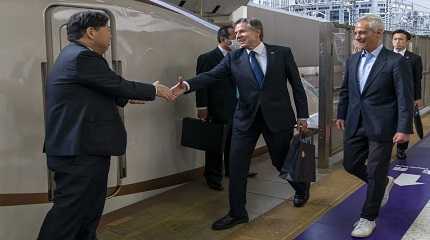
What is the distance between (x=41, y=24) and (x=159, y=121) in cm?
175

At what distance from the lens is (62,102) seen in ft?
9.53

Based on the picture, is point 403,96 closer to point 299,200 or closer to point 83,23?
point 299,200

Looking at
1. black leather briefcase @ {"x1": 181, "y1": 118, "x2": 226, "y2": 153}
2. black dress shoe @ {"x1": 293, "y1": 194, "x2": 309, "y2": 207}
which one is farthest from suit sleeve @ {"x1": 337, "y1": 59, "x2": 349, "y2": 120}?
black leather briefcase @ {"x1": 181, "y1": 118, "x2": 226, "y2": 153}

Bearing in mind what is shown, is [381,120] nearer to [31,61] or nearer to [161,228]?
[161,228]

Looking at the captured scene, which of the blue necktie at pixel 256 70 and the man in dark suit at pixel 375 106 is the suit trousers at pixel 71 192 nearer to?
the blue necktie at pixel 256 70

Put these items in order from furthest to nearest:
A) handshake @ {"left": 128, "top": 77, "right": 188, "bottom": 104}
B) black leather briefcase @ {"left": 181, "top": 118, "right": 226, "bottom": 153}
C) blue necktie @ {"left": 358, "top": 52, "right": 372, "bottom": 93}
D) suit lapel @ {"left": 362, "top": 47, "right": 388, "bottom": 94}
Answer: black leather briefcase @ {"left": 181, "top": 118, "right": 226, "bottom": 153}, blue necktie @ {"left": 358, "top": 52, "right": 372, "bottom": 93}, suit lapel @ {"left": 362, "top": 47, "right": 388, "bottom": 94}, handshake @ {"left": 128, "top": 77, "right": 188, "bottom": 104}

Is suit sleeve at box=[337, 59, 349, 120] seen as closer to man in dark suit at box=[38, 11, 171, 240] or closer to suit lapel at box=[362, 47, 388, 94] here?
suit lapel at box=[362, 47, 388, 94]

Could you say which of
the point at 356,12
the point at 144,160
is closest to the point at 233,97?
the point at 144,160

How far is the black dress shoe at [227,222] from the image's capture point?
4105 millimetres

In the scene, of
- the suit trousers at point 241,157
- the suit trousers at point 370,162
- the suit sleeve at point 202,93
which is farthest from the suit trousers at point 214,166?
the suit trousers at point 370,162

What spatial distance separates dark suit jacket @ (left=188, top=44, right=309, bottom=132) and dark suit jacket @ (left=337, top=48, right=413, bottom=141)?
0.60m

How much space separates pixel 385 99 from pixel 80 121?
2.33 m

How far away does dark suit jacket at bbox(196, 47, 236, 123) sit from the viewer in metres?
5.13

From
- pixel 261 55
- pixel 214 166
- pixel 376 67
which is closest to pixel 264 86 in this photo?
pixel 261 55
